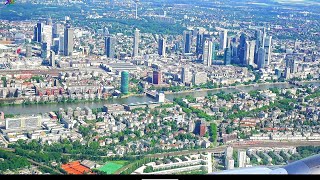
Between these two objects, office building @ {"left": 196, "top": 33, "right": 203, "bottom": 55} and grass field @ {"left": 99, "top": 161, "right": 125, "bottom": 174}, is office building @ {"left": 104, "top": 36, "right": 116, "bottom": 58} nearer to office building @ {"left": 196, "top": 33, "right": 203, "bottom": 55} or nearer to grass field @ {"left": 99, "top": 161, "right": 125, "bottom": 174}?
office building @ {"left": 196, "top": 33, "right": 203, "bottom": 55}

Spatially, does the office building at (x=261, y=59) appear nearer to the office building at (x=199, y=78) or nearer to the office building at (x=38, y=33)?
the office building at (x=199, y=78)

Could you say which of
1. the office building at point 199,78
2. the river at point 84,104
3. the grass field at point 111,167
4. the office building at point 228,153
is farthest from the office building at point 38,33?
the office building at point 228,153

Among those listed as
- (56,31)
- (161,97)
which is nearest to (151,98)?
(161,97)

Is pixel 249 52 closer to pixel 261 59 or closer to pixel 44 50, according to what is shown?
pixel 261 59

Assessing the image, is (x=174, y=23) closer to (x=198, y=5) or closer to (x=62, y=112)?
(x=198, y=5)

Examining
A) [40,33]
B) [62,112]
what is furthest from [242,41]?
[62,112]
